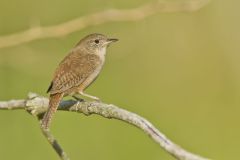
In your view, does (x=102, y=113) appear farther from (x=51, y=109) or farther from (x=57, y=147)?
(x=51, y=109)

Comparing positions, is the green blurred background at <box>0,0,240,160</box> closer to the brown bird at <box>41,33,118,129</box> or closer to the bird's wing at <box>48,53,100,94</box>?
the brown bird at <box>41,33,118,129</box>

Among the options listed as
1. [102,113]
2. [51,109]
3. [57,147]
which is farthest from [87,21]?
[57,147]

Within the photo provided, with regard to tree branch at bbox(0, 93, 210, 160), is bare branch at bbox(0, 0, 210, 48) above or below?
above

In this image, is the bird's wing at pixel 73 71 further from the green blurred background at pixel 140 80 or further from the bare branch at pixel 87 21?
the green blurred background at pixel 140 80

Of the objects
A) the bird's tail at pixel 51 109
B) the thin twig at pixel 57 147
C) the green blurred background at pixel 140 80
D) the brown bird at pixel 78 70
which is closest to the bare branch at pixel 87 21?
the brown bird at pixel 78 70

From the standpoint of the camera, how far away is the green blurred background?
29.4 feet

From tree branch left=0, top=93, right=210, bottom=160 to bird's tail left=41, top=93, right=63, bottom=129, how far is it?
41 mm

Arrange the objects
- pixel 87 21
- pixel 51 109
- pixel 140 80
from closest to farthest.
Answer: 1. pixel 51 109
2. pixel 87 21
3. pixel 140 80

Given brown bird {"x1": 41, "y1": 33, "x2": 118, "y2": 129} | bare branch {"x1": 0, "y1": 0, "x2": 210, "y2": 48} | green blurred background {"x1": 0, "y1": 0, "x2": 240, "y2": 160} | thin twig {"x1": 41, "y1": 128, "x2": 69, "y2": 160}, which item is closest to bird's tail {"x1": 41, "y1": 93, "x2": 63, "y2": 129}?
brown bird {"x1": 41, "y1": 33, "x2": 118, "y2": 129}

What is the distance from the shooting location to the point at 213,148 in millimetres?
9117

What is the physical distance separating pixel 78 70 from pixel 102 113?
145 cm

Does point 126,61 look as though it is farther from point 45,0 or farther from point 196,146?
point 196,146

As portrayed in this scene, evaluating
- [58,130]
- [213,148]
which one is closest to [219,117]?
[213,148]

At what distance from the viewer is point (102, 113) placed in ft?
18.3
